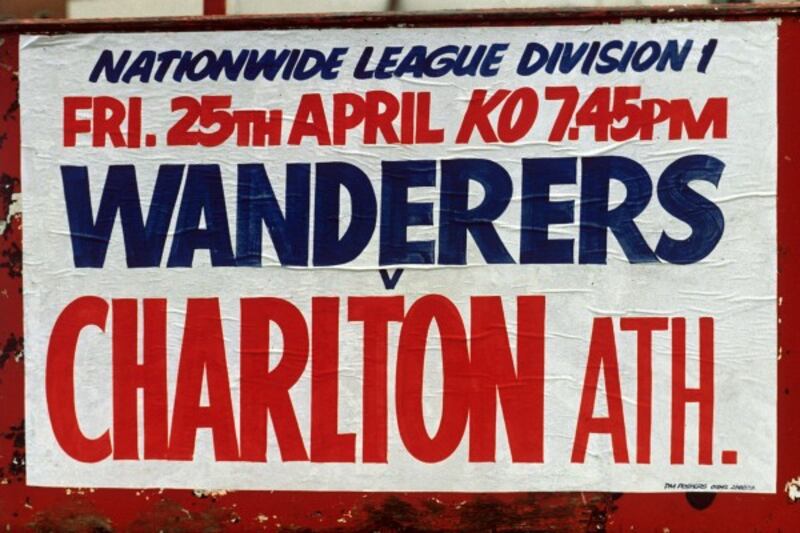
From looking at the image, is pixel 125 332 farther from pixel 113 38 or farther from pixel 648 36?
pixel 648 36

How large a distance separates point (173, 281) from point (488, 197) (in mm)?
1182

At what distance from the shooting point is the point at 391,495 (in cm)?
312

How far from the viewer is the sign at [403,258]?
3.06 m

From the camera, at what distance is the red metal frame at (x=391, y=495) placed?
9.99ft

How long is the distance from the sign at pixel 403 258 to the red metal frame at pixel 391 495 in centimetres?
4

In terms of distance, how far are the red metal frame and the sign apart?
0.04 metres

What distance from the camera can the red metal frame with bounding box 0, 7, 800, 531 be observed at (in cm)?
304

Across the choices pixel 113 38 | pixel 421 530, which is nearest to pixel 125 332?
pixel 113 38

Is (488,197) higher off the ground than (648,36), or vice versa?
(648,36)

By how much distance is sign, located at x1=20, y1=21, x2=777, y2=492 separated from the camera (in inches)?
121

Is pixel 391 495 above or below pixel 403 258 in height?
below

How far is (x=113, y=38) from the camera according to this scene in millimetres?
3178

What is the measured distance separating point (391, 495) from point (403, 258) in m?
0.85

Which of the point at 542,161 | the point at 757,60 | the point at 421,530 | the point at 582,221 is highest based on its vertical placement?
the point at 757,60
